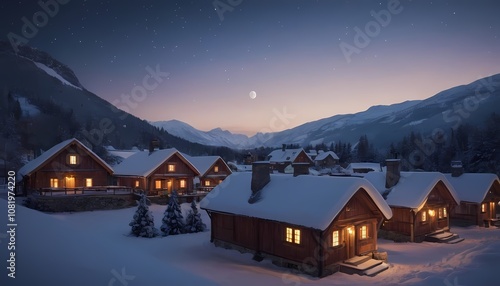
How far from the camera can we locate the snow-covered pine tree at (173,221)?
27.1 metres

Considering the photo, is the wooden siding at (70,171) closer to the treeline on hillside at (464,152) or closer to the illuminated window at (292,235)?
the illuminated window at (292,235)

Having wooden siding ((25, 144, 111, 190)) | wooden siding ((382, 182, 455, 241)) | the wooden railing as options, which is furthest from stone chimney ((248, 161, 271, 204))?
wooden siding ((25, 144, 111, 190))

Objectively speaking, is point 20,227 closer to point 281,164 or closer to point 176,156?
point 176,156

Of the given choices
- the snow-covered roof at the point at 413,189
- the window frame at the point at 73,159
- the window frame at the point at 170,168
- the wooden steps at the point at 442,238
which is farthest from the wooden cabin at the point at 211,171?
the wooden steps at the point at 442,238

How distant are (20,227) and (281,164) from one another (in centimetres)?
8109

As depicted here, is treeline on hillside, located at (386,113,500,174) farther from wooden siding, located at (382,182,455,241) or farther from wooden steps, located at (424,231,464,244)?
wooden steps, located at (424,231,464,244)

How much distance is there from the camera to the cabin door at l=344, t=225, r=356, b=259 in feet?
66.5

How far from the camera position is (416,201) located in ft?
90.2

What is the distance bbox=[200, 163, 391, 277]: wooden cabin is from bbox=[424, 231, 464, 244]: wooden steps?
9.39 m

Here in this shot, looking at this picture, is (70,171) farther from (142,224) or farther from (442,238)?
(442,238)

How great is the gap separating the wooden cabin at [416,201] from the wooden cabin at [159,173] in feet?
80.9

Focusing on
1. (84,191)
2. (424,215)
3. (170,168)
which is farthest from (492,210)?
(84,191)

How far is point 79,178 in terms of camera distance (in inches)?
1542

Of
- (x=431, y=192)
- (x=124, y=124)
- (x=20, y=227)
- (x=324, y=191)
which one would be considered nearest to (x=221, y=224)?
(x=324, y=191)
